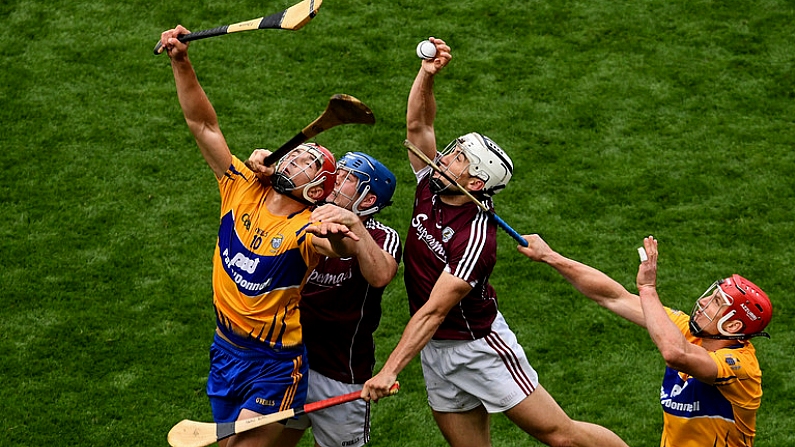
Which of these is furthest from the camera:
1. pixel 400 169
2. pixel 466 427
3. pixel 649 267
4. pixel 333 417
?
pixel 400 169

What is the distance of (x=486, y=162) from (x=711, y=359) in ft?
4.87

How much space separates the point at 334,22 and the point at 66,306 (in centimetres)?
393

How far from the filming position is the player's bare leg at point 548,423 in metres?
6.06

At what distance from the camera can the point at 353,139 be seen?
30.7 ft

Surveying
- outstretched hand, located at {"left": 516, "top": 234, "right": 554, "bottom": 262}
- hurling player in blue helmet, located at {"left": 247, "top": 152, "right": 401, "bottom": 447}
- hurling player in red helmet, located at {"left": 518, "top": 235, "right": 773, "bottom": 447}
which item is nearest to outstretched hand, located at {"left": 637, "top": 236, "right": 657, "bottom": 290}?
hurling player in red helmet, located at {"left": 518, "top": 235, "right": 773, "bottom": 447}

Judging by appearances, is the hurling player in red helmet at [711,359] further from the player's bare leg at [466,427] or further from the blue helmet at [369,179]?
the blue helmet at [369,179]

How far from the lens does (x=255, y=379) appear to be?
563 centimetres

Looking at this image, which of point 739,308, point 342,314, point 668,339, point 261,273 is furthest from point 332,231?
point 739,308

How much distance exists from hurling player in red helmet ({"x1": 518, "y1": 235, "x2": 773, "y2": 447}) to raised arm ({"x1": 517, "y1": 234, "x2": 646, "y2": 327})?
8.2 inches

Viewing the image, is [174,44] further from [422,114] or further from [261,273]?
[422,114]

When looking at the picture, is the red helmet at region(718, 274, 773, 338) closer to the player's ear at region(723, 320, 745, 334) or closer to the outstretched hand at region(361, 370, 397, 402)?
the player's ear at region(723, 320, 745, 334)

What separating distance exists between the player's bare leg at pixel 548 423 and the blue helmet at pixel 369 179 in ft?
4.28

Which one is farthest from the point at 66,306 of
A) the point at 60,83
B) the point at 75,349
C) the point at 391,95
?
the point at 391,95

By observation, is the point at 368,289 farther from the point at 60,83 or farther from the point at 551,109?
the point at 60,83
